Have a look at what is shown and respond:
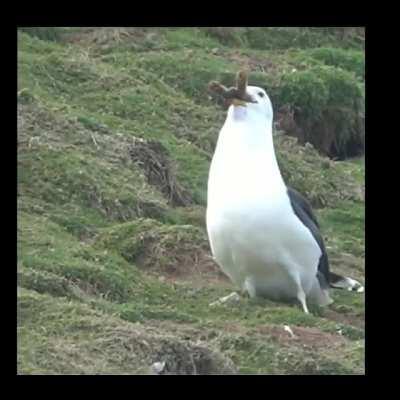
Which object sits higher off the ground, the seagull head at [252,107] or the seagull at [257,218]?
the seagull head at [252,107]

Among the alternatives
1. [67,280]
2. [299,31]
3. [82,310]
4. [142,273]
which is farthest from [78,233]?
[299,31]

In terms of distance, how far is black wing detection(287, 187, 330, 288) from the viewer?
1211cm

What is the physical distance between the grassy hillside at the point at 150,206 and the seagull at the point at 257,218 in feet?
0.66

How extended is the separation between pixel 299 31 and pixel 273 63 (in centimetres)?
199

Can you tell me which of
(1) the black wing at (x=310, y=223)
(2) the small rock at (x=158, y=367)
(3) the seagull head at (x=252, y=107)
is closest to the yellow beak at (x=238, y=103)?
(3) the seagull head at (x=252, y=107)

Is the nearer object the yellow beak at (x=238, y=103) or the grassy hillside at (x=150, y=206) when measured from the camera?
the grassy hillside at (x=150, y=206)

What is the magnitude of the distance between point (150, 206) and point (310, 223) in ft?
7.15

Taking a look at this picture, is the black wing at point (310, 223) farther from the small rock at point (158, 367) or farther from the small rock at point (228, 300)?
the small rock at point (158, 367)

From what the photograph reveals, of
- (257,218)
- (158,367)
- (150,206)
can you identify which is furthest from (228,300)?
(150,206)

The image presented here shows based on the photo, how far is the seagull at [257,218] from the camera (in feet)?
38.5

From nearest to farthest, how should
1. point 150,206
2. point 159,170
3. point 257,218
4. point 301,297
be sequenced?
point 257,218 → point 301,297 → point 150,206 → point 159,170

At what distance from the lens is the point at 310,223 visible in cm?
1224

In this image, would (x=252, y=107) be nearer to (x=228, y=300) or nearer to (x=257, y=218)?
(x=257, y=218)

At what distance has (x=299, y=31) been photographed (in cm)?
2184
